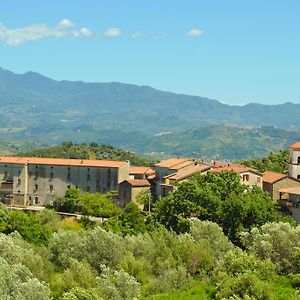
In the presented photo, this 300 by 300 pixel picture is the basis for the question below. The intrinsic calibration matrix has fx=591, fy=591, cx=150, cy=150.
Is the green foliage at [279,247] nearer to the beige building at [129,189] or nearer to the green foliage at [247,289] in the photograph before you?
the green foliage at [247,289]

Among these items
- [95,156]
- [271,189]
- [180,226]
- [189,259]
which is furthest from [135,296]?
[95,156]

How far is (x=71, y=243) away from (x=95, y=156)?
109421 millimetres

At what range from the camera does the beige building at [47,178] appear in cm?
8681

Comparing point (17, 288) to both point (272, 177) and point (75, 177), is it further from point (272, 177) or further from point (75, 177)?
point (75, 177)

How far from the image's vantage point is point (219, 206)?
47750 mm

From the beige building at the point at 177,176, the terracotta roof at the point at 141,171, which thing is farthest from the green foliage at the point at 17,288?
the terracotta roof at the point at 141,171

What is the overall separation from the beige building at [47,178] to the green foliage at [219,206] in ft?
106

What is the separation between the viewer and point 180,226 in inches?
1861

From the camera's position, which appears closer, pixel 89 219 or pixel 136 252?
pixel 136 252

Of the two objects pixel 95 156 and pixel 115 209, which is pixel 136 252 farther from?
pixel 95 156

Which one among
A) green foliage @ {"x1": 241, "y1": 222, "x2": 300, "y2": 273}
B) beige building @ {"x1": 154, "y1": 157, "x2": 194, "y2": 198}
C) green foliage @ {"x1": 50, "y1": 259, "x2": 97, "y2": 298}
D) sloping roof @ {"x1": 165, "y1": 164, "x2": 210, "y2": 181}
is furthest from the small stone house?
green foliage @ {"x1": 50, "y1": 259, "x2": 97, "y2": 298}

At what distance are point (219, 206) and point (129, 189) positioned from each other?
31685mm

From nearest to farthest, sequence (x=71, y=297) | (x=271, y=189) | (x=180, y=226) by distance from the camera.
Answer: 1. (x=71, y=297)
2. (x=180, y=226)
3. (x=271, y=189)

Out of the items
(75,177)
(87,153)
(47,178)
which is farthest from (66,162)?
(87,153)
